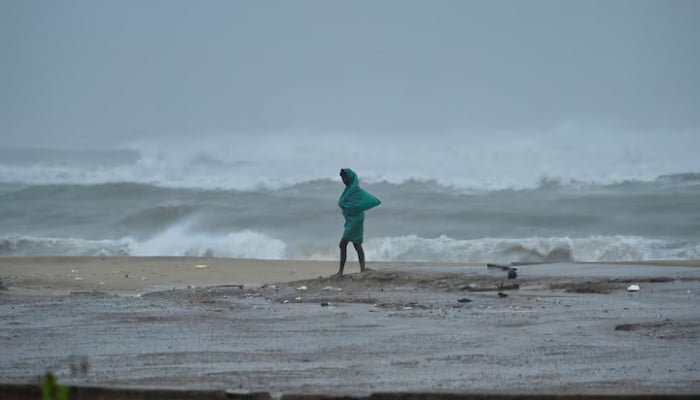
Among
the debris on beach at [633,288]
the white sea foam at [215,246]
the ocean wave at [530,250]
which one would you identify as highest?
the white sea foam at [215,246]

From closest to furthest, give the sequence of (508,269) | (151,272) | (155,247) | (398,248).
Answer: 1. (508,269)
2. (151,272)
3. (398,248)
4. (155,247)

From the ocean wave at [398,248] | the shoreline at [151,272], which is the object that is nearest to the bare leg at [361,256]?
the shoreline at [151,272]

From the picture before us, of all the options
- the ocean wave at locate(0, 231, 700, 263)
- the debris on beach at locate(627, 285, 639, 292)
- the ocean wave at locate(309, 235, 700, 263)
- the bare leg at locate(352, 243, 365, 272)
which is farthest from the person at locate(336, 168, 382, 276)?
the ocean wave at locate(309, 235, 700, 263)

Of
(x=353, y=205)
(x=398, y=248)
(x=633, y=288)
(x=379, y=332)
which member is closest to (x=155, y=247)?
(x=398, y=248)

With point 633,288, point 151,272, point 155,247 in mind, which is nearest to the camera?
point 633,288

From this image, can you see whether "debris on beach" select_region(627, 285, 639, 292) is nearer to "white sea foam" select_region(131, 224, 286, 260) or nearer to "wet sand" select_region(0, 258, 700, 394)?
"wet sand" select_region(0, 258, 700, 394)

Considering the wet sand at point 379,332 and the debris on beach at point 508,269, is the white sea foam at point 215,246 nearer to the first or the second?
the wet sand at point 379,332

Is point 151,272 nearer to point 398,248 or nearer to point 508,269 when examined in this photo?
point 508,269

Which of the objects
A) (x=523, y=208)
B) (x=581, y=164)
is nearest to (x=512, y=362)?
(x=523, y=208)

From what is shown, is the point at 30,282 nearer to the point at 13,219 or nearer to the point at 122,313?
the point at 122,313

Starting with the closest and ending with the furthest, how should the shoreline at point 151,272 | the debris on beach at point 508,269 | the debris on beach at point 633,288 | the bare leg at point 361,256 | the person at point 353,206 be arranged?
the debris on beach at point 633,288 → the debris on beach at point 508,269 → the bare leg at point 361,256 → the person at point 353,206 → the shoreline at point 151,272

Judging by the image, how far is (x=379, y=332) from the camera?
9.30 meters

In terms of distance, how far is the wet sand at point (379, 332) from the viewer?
22.1ft

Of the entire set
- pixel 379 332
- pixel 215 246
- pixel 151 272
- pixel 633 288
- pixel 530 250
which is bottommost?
pixel 379 332
